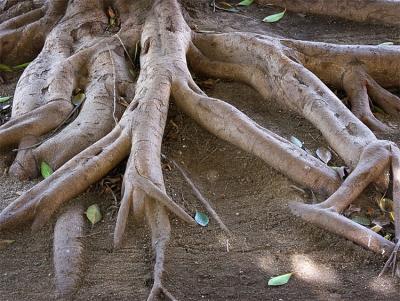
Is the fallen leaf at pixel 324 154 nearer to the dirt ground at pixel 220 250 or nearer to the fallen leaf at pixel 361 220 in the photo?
the dirt ground at pixel 220 250

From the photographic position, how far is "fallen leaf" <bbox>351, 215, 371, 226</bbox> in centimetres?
328

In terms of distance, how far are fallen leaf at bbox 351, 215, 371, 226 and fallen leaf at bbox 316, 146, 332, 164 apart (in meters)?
0.50

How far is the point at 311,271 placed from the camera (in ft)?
9.91

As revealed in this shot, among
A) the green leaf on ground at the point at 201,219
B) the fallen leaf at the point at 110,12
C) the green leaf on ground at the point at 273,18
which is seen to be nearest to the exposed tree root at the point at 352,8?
the green leaf on ground at the point at 273,18

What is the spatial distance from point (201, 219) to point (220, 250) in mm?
266

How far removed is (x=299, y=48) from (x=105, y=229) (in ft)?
6.57

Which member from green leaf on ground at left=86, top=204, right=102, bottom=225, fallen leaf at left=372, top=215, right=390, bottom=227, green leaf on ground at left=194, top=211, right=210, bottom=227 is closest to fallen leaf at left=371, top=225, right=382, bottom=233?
fallen leaf at left=372, top=215, right=390, bottom=227

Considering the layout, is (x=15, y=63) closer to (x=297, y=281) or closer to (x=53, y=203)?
(x=53, y=203)

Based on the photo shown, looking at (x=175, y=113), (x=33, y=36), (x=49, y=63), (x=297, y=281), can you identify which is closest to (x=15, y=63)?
(x=33, y=36)

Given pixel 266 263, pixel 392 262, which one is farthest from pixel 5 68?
pixel 392 262

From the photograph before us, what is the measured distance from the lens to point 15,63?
17.0ft

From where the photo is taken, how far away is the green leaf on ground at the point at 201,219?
336 cm

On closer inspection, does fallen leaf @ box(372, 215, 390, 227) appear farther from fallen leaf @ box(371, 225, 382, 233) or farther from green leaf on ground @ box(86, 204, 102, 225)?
green leaf on ground @ box(86, 204, 102, 225)

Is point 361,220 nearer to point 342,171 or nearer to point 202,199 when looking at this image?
point 342,171
